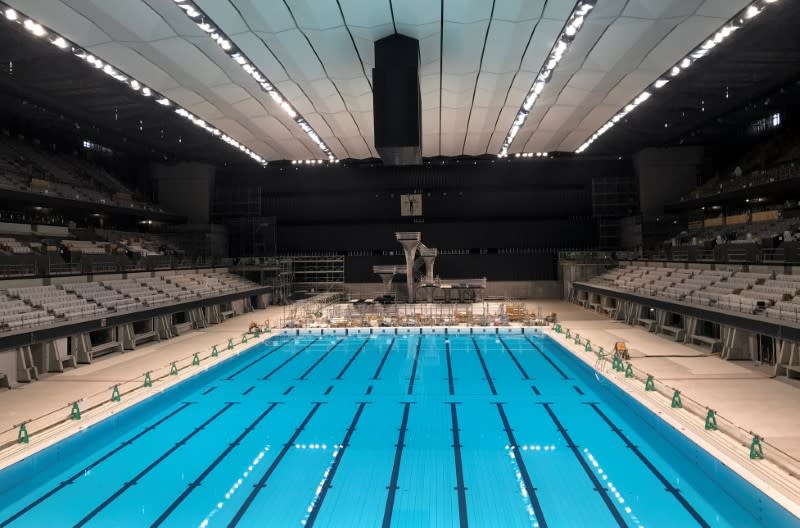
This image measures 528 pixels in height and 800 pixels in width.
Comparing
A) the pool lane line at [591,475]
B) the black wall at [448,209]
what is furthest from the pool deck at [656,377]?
the black wall at [448,209]

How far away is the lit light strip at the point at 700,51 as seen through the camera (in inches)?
406

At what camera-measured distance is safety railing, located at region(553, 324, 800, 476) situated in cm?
532

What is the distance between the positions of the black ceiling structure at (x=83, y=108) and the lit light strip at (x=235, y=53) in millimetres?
4153

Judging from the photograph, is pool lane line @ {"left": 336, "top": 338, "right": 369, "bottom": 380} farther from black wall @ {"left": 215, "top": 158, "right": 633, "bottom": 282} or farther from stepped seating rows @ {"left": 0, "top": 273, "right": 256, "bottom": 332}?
black wall @ {"left": 215, "top": 158, "right": 633, "bottom": 282}

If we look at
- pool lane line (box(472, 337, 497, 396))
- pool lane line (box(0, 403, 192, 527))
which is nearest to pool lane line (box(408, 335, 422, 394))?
pool lane line (box(472, 337, 497, 396))

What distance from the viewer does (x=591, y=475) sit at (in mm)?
6016

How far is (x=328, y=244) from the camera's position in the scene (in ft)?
93.6

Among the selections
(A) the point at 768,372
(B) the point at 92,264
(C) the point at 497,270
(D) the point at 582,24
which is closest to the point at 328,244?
(C) the point at 497,270

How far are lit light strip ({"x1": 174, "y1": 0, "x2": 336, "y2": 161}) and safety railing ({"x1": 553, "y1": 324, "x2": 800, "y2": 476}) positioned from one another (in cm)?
1107

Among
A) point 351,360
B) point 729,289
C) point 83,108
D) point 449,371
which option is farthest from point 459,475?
point 83,108

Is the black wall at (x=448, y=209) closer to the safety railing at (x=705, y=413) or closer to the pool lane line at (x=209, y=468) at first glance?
the safety railing at (x=705, y=413)

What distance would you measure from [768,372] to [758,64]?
30.7 feet

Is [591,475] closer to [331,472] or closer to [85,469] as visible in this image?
[331,472]

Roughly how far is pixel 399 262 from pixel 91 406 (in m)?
21.3
